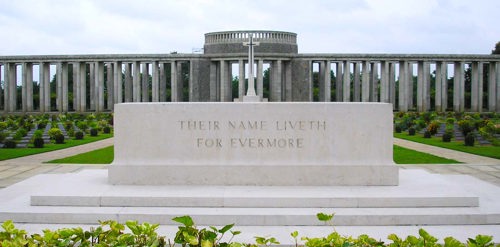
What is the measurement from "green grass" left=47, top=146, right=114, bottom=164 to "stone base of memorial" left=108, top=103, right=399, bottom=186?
8.94 m

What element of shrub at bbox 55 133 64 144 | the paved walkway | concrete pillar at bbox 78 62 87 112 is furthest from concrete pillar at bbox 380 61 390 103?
shrub at bbox 55 133 64 144

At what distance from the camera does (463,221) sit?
8922 mm

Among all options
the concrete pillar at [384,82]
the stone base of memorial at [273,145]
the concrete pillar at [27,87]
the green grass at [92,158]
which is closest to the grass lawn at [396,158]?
the green grass at [92,158]

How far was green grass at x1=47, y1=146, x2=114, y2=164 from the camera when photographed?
19000mm

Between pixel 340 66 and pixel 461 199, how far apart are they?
52566 mm

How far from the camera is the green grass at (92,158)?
62.3ft

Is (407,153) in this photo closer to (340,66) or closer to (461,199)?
(461,199)

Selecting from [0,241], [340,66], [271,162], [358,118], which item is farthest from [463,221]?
[340,66]

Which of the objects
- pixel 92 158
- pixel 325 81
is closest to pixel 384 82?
pixel 325 81

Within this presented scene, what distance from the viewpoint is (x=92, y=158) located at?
20.2 m

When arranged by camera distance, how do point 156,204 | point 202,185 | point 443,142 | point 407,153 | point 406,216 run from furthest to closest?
point 443,142 → point 407,153 → point 202,185 → point 156,204 → point 406,216

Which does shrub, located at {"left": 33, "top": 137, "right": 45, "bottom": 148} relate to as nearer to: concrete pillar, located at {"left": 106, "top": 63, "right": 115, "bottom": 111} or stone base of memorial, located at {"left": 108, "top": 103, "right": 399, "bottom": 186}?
stone base of memorial, located at {"left": 108, "top": 103, "right": 399, "bottom": 186}

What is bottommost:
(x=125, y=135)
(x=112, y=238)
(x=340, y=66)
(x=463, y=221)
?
(x=463, y=221)

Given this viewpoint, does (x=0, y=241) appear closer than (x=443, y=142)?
Yes
